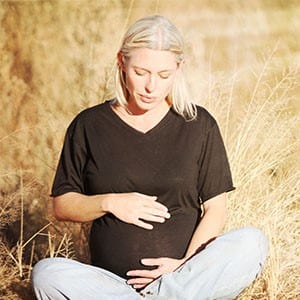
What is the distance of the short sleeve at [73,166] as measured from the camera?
133 inches

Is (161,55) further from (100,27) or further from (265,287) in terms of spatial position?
(100,27)

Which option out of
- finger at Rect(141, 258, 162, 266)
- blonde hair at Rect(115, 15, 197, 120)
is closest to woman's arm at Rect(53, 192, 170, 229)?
finger at Rect(141, 258, 162, 266)

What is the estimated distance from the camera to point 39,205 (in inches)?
186

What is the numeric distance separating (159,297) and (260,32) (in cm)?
249

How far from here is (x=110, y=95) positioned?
14.6ft

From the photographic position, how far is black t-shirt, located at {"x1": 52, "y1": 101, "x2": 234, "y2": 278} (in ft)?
10.9

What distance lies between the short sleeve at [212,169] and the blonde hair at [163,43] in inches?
4.1

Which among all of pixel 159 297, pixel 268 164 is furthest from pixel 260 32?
pixel 159 297

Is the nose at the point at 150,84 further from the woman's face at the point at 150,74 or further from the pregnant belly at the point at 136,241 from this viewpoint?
the pregnant belly at the point at 136,241

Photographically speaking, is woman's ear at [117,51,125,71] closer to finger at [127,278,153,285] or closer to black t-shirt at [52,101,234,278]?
black t-shirt at [52,101,234,278]

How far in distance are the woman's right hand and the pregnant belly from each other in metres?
0.04

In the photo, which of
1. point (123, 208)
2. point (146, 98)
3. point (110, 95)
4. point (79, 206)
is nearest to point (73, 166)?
point (79, 206)

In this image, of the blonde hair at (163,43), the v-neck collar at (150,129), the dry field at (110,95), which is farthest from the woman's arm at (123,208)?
the dry field at (110,95)

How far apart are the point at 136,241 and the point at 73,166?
13.3 inches
